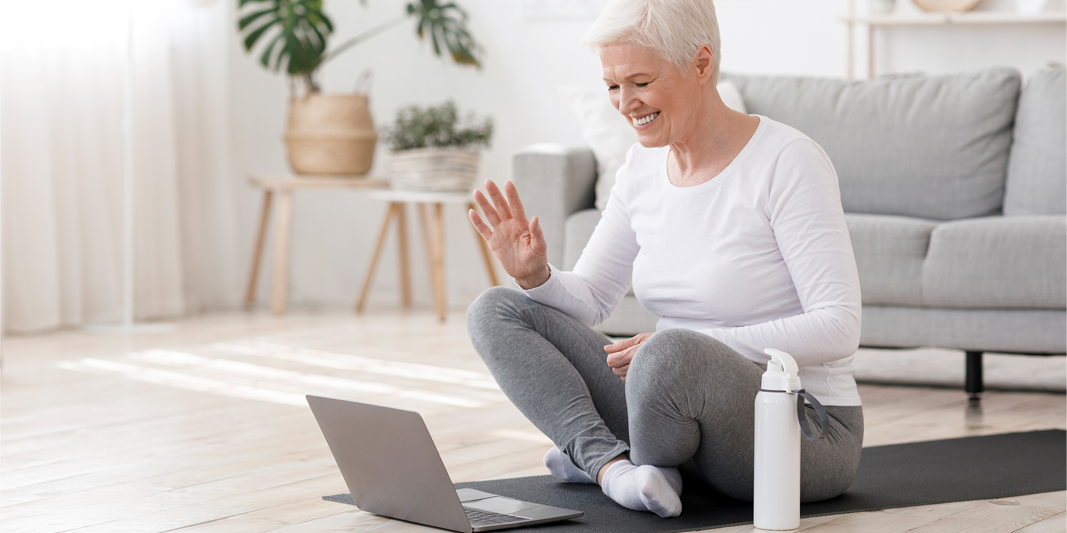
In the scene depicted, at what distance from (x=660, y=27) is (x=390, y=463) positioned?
2.08 feet

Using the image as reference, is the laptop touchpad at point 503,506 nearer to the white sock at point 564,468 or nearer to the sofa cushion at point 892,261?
the white sock at point 564,468

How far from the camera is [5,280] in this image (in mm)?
3760

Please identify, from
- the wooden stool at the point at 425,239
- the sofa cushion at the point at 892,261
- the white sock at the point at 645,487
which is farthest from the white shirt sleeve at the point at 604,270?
the wooden stool at the point at 425,239

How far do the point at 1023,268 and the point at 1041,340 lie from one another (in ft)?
0.50

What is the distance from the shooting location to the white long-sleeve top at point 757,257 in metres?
1.38

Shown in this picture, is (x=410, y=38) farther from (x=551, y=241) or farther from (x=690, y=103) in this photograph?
(x=690, y=103)

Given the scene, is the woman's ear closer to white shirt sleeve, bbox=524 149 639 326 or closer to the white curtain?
white shirt sleeve, bbox=524 149 639 326

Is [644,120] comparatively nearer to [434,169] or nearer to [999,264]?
[999,264]

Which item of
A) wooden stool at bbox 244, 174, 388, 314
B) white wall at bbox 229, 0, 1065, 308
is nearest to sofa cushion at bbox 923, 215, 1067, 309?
white wall at bbox 229, 0, 1065, 308

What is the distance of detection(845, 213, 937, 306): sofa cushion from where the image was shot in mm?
2484

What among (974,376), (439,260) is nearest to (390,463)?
(974,376)

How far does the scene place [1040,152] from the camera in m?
2.89

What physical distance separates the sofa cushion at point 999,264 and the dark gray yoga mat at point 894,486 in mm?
391

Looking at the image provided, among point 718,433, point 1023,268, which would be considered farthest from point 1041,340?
point 718,433
